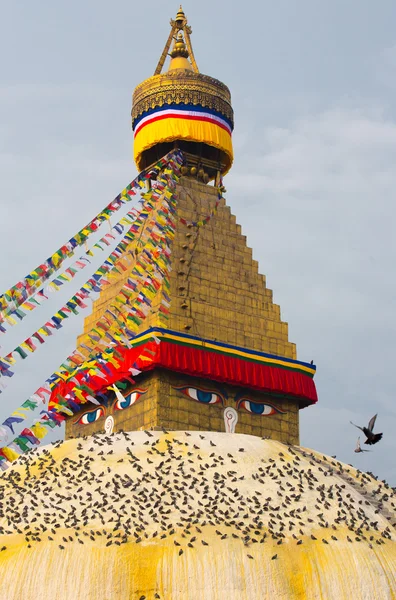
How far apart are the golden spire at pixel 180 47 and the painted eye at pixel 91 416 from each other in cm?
861

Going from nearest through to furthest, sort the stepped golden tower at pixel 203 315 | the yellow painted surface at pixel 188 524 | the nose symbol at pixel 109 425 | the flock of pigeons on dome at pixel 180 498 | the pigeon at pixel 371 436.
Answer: the yellow painted surface at pixel 188 524, the flock of pigeons on dome at pixel 180 498, the pigeon at pixel 371 436, the stepped golden tower at pixel 203 315, the nose symbol at pixel 109 425

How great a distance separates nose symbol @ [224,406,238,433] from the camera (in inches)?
709

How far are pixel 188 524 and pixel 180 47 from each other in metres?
14.0

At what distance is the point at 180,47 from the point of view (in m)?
23.1

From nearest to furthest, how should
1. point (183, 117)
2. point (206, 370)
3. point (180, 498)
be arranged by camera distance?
1. point (180, 498)
2. point (206, 370)
3. point (183, 117)

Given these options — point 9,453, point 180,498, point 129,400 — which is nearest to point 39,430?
point 9,453

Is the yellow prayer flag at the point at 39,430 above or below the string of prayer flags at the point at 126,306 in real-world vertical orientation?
below

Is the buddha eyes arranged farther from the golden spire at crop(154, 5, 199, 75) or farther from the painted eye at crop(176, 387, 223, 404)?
the golden spire at crop(154, 5, 199, 75)

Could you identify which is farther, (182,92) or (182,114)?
(182,92)

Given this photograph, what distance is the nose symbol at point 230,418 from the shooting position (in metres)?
18.0

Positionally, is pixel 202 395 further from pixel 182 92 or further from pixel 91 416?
pixel 182 92

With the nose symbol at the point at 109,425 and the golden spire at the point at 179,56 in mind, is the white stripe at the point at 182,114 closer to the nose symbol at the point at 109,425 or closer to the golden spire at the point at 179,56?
the golden spire at the point at 179,56

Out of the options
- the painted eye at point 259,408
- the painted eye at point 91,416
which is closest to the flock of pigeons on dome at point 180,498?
the painted eye at point 259,408

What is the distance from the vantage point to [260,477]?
13938mm
